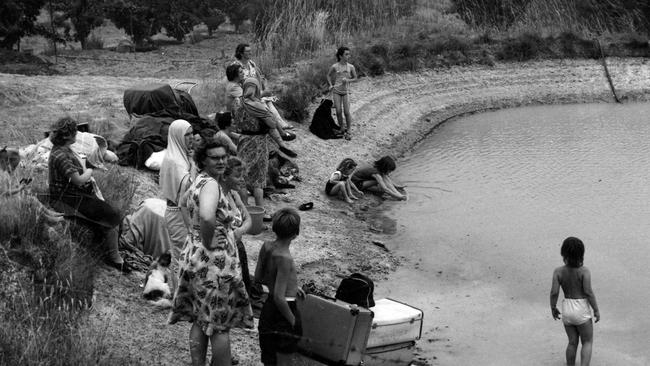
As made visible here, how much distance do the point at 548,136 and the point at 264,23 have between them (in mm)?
8325

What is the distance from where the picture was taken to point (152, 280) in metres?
7.71

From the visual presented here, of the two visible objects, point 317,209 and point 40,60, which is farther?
point 40,60

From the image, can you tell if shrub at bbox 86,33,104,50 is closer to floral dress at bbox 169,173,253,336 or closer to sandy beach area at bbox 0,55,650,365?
sandy beach area at bbox 0,55,650,365

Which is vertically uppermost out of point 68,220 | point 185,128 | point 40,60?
point 185,128

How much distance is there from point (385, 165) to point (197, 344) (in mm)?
7887

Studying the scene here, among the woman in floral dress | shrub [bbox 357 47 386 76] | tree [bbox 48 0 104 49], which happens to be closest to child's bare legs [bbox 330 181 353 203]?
the woman in floral dress

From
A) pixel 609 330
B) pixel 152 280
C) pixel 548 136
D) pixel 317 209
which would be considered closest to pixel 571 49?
pixel 548 136

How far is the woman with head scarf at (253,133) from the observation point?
11.4m

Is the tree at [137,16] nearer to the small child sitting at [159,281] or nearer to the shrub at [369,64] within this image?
the shrub at [369,64]

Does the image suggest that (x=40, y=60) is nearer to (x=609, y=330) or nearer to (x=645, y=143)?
(x=645, y=143)

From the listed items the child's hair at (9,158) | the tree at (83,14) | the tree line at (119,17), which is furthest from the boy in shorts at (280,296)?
the tree at (83,14)

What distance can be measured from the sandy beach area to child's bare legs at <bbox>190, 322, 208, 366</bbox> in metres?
0.61

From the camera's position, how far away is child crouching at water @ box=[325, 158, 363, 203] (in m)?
13.4

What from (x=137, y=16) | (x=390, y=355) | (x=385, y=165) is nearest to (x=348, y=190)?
(x=385, y=165)
